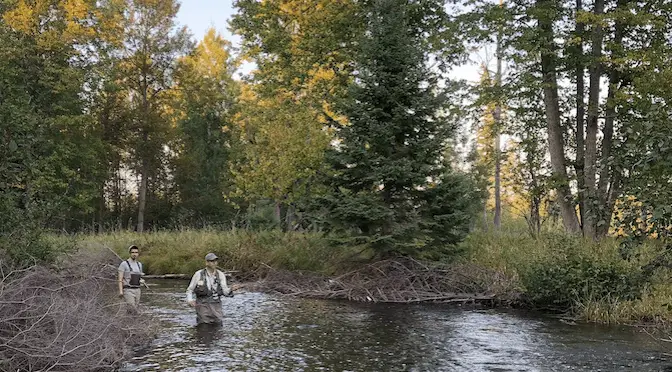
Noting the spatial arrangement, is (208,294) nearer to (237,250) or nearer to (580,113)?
(237,250)

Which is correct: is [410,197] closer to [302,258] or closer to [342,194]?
[342,194]

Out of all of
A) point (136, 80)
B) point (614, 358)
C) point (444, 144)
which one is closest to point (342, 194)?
point (444, 144)

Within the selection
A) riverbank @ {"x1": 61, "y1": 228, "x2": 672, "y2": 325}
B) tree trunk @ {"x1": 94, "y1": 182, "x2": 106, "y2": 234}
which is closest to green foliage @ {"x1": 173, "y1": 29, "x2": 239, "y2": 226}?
tree trunk @ {"x1": 94, "y1": 182, "x2": 106, "y2": 234}

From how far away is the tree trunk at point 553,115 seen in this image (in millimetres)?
19562

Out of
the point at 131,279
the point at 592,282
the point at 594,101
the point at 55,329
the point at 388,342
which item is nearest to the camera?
the point at 55,329

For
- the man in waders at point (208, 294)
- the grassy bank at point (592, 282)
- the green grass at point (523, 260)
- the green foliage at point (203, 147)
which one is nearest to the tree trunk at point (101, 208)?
the green foliage at point (203, 147)

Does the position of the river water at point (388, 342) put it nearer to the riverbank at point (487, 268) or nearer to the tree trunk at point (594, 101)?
the riverbank at point (487, 268)

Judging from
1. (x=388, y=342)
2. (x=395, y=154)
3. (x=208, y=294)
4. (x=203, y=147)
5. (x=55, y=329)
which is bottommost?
(x=388, y=342)

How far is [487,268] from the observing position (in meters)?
17.3

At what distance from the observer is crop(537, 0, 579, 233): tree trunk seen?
19562 mm

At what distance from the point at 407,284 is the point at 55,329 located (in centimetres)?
1114

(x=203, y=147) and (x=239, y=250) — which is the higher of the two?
(x=203, y=147)

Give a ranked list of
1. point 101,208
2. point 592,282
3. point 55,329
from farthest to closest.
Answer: point 101,208 → point 592,282 → point 55,329

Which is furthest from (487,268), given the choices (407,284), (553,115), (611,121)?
(611,121)
